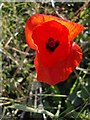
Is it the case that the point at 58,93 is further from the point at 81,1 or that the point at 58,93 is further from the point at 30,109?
the point at 81,1

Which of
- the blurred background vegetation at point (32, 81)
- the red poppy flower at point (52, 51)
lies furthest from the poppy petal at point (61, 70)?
the blurred background vegetation at point (32, 81)

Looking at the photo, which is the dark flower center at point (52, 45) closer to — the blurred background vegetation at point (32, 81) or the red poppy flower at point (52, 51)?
the red poppy flower at point (52, 51)

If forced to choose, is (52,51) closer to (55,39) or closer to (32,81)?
(55,39)

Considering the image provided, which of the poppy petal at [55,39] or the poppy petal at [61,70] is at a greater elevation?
the poppy petal at [55,39]

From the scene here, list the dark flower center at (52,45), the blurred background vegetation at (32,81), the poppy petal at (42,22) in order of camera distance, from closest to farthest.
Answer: the poppy petal at (42,22) < the dark flower center at (52,45) < the blurred background vegetation at (32,81)

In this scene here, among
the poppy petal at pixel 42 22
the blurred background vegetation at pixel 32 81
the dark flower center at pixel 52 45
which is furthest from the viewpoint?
the blurred background vegetation at pixel 32 81

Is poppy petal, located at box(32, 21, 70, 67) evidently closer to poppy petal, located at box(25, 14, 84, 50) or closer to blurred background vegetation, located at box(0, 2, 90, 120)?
poppy petal, located at box(25, 14, 84, 50)

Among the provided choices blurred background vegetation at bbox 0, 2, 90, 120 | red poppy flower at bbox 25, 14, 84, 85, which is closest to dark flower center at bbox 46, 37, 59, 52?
red poppy flower at bbox 25, 14, 84, 85
